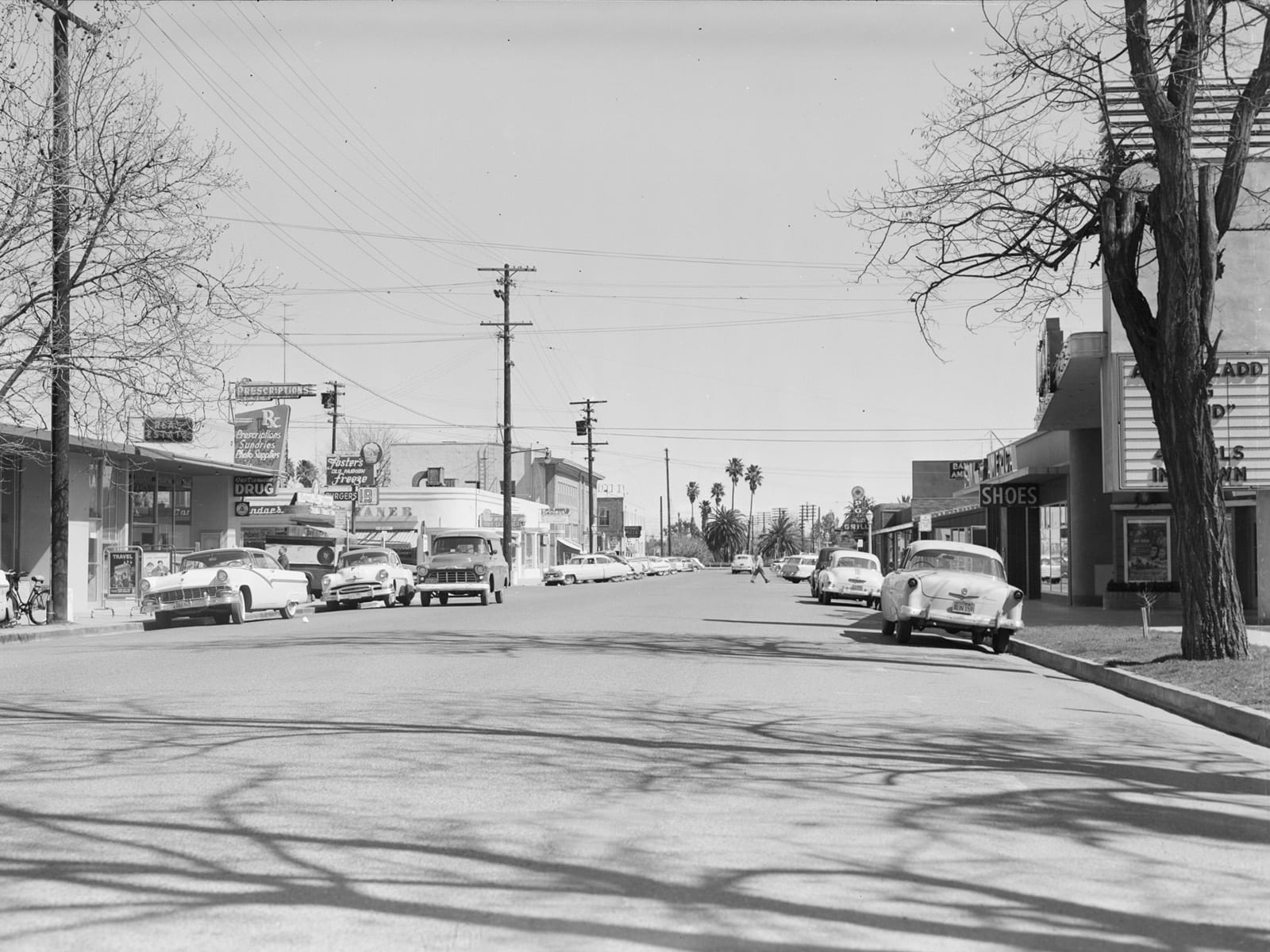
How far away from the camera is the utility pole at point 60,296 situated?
23.2m

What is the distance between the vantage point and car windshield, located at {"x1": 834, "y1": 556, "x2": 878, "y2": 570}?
127 feet

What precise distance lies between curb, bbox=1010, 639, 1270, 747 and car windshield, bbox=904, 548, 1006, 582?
2941 mm

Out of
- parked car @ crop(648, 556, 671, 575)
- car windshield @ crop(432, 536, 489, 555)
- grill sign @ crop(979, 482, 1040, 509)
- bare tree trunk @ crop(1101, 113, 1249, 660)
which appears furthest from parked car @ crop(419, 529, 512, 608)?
parked car @ crop(648, 556, 671, 575)

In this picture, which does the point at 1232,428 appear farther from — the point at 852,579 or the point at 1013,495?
the point at 852,579

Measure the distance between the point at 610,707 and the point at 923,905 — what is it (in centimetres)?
618

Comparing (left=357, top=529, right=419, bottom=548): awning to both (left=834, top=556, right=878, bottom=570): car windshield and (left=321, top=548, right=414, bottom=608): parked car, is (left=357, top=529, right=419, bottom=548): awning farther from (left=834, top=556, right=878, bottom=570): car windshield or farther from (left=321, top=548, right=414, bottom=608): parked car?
(left=834, top=556, right=878, bottom=570): car windshield

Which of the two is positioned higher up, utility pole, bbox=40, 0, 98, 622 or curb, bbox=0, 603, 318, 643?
utility pole, bbox=40, 0, 98, 622

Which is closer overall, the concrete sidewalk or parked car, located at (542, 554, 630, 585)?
the concrete sidewalk

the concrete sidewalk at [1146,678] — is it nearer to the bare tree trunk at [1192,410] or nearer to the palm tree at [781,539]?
the bare tree trunk at [1192,410]

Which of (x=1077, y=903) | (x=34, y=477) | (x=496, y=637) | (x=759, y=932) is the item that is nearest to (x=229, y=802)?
(x=759, y=932)

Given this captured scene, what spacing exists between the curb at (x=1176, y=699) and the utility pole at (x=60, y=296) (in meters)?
17.3

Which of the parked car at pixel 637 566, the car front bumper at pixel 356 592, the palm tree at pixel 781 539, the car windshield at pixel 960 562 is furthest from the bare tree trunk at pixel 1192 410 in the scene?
the palm tree at pixel 781 539

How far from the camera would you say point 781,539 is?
170375mm

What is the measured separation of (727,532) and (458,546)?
14125 cm
